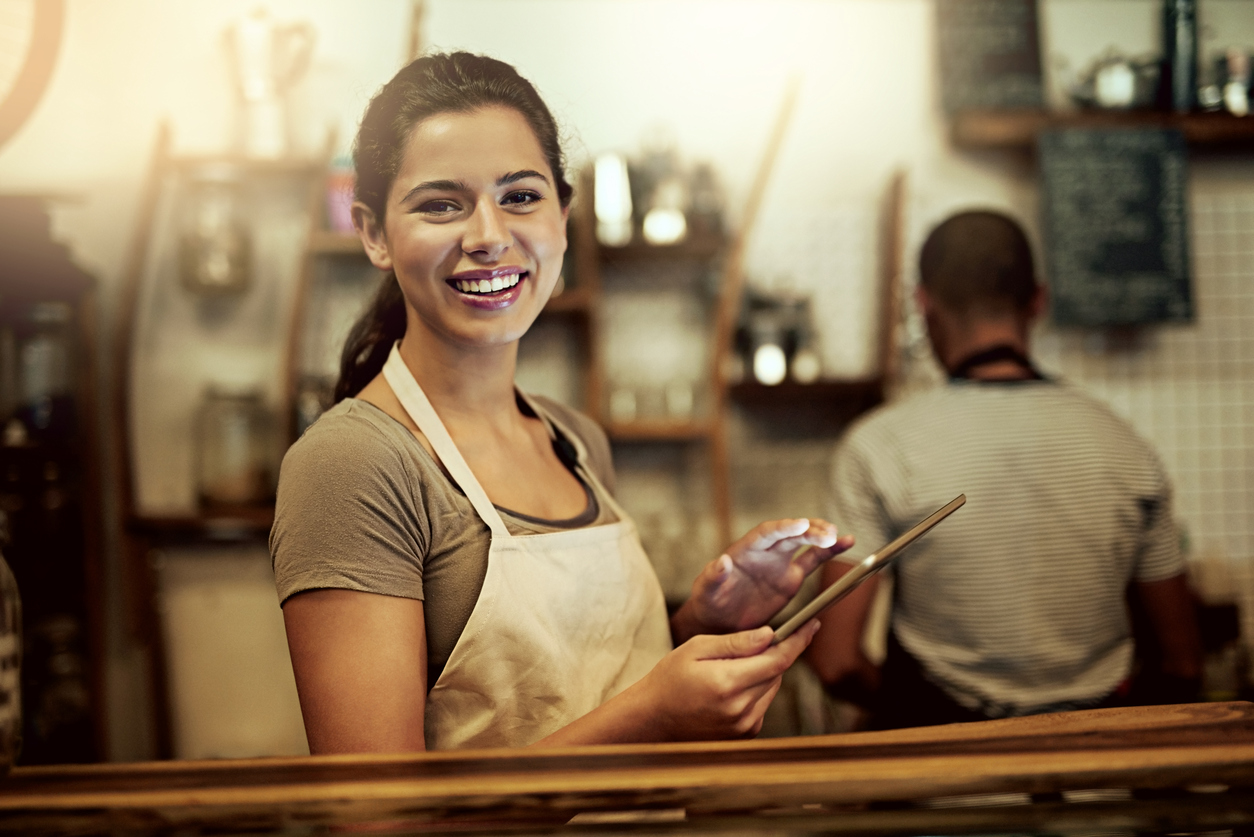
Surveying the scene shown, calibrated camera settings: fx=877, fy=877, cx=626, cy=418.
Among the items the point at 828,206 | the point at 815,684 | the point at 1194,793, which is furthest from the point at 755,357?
the point at 1194,793

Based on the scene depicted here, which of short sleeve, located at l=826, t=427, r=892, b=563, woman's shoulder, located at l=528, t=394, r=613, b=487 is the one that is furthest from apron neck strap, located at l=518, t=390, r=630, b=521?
short sleeve, located at l=826, t=427, r=892, b=563

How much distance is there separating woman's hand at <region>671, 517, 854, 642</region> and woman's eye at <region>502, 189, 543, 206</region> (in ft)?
1.30

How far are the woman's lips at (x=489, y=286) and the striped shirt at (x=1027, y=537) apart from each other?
3.36ft

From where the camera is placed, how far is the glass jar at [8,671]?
638 millimetres

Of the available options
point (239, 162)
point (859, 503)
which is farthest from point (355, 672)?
point (239, 162)

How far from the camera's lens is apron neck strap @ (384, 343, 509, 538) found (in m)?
0.90

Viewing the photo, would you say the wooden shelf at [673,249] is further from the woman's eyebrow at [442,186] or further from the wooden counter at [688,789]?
the wooden counter at [688,789]

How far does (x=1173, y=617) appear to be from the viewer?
1698 mm

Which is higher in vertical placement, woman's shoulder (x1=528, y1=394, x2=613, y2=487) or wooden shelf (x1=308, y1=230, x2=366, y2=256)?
wooden shelf (x1=308, y1=230, x2=366, y2=256)

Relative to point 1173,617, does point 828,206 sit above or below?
above

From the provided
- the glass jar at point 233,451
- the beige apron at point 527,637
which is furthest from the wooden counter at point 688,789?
the glass jar at point 233,451

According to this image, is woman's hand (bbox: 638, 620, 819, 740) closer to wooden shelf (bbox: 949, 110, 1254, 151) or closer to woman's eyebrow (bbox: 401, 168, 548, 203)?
woman's eyebrow (bbox: 401, 168, 548, 203)

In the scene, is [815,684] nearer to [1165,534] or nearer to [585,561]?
[1165,534]

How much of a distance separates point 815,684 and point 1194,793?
201 cm
